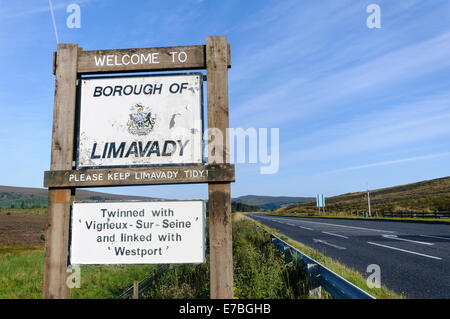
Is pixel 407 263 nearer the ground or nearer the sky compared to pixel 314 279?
nearer the ground

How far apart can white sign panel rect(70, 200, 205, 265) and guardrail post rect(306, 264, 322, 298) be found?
1.92 metres

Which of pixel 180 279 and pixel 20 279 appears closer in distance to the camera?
pixel 180 279

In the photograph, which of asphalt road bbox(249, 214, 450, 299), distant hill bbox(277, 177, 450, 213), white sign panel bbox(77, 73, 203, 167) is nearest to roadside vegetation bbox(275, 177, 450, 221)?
distant hill bbox(277, 177, 450, 213)

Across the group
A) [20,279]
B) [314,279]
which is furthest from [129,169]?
[20,279]

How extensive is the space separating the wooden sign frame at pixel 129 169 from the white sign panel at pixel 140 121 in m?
0.14

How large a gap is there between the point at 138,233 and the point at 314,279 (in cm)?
275

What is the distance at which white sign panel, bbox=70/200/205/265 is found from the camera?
3.37 meters

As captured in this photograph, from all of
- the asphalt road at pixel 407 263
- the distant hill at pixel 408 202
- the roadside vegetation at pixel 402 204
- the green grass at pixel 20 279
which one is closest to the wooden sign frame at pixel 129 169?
the green grass at pixel 20 279

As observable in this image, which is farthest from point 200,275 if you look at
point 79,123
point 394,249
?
point 394,249

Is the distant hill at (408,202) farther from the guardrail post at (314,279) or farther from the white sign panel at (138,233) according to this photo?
the white sign panel at (138,233)

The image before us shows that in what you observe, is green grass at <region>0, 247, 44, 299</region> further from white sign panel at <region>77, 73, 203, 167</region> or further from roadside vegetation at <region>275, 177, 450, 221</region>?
roadside vegetation at <region>275, 177, 450, 221</region>

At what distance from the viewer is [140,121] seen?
11.9 ft

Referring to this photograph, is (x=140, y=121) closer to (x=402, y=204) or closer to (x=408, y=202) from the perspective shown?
(x=402, y=204)
